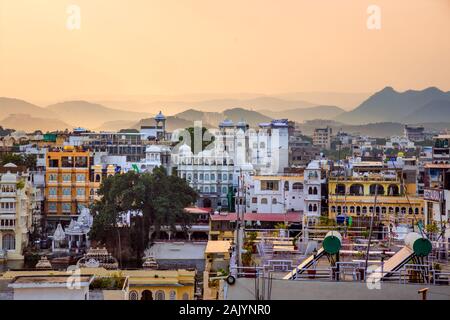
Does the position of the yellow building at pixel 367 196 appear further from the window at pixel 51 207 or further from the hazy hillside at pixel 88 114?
the window at pixel 51 207

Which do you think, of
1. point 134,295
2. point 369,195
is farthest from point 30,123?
point 134,295

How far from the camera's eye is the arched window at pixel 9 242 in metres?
10.2

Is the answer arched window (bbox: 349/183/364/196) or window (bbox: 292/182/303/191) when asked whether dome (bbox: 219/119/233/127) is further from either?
arched window (bbox: 349/183/364/196)

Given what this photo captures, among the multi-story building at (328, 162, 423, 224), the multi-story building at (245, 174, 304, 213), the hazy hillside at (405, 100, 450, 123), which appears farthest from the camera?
the hazy hillside at (405, 100, 450, 123)

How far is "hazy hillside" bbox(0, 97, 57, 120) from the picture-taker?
37.7 ft

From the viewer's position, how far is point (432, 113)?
14625 mm

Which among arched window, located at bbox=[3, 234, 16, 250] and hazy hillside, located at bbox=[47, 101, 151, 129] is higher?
hazy hillside, located at bbox=[47, 101, 151, 129]

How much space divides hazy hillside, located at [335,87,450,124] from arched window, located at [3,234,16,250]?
391 centimetres

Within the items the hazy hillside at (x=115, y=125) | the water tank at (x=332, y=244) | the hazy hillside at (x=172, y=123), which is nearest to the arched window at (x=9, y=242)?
the hazy hillside at (x=115, y=125)

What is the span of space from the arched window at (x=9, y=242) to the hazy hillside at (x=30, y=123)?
12.7 feet

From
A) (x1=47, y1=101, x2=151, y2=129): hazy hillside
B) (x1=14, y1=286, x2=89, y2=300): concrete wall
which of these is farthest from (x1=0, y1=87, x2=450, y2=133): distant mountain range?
(x1=14, y1=286, x2=89, y2=300): concrete wall

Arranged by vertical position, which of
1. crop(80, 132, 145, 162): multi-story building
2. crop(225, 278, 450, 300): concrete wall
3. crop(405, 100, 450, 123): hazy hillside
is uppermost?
crop(405, 100, 450, 123): hazy hillside

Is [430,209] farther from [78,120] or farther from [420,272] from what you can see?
[78,120]

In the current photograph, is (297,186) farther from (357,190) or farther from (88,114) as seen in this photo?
(88,114)
